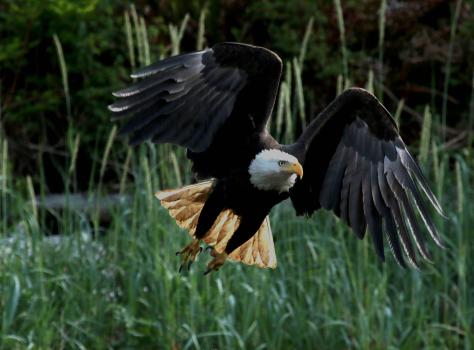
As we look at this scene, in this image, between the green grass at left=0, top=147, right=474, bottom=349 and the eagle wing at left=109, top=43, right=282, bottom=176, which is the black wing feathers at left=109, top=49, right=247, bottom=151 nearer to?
the eagle wing at left=109, top=43, right=282, bottom=176

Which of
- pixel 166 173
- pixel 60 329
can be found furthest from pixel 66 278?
pixel 166 173

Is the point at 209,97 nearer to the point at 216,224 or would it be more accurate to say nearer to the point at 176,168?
the point at 216,224

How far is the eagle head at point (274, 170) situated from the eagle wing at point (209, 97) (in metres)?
0.15

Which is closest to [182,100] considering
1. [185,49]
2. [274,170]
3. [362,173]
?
[274,170]

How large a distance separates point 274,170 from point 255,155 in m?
0.16

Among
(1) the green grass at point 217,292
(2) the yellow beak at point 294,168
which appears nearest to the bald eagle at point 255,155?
(2) the yellow beak at point 294,168

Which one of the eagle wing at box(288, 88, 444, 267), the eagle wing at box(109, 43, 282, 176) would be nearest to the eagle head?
the eagle wing at box(109, 43, 282, 176)

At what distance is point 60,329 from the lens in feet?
21.3

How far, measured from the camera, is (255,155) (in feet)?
17.7

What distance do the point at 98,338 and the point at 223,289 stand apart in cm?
64

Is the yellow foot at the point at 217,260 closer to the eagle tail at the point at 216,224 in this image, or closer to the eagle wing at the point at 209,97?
the eagle tail at the point at 216,224

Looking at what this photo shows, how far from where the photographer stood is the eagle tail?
577 centimetres

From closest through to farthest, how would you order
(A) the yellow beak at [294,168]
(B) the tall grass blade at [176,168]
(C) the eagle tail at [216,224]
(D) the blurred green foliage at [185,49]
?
1. (A) the yellow beak at [294,168]
2. (C) the eagle tail at [216,224]
3. (B) the tall grass blade at [176,168]
4. (D) the blurred green foliage at [185,49]

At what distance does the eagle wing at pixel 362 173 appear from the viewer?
5.78 meters
